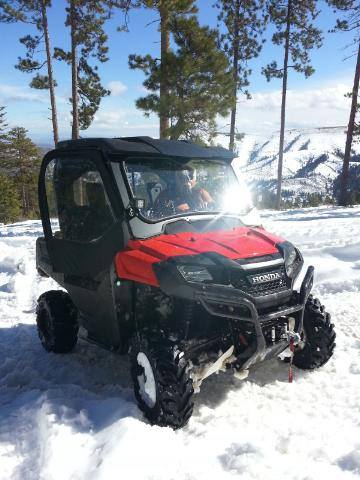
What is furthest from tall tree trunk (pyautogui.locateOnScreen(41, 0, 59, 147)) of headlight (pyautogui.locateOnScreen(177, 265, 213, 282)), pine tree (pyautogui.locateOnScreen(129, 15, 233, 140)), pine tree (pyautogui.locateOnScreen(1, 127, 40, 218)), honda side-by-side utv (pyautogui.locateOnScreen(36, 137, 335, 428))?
pine tree (pyautogui.locateOnScreen(1, 127, 40, 218))

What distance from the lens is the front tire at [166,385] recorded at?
3.25 metres

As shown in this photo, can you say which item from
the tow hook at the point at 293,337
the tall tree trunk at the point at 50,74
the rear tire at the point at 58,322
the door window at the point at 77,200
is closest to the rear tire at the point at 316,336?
the tow hook at the point at 293,337

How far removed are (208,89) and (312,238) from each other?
9888 millimetres

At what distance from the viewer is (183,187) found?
418cm

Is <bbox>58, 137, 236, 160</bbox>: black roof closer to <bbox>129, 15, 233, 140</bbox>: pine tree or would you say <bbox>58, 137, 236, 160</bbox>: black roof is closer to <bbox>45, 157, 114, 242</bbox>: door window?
<bbox>45, 157, 114, 242</bbox>: door window

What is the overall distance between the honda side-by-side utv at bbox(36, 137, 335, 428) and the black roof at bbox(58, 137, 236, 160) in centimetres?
1

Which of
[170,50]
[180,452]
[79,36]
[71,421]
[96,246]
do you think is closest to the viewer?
[180,452]

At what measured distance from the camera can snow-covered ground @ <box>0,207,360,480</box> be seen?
2832 mm

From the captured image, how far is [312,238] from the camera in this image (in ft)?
32.7

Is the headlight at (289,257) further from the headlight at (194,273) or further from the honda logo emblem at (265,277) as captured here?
the headlight at (194,273)

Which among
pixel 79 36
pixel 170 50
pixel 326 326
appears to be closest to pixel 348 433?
pixel 326 326

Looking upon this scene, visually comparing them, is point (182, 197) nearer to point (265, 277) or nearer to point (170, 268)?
point (170, 268)

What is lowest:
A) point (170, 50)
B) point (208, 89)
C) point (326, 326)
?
point (326, 326)

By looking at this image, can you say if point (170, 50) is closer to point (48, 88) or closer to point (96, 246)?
point (48, 88)
